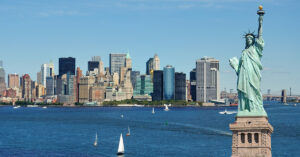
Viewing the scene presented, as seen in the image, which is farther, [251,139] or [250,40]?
[250,40]

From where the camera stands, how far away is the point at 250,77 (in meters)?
45.7

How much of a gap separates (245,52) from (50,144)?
93236 millimetres

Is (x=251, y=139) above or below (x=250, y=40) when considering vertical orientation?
below

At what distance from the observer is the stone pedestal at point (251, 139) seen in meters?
43.1

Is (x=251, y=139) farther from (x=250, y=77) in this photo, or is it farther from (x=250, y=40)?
(x=250, y=40)

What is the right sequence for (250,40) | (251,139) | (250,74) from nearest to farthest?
(251,139) → (250,74) → (250,40)

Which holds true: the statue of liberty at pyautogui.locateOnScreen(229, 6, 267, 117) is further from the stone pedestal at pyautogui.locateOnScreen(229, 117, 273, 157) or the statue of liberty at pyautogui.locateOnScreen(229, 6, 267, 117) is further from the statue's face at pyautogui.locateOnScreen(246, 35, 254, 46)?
the stone pedestal at pyautogui.locateOnScreen(229, 117, 273, 157)

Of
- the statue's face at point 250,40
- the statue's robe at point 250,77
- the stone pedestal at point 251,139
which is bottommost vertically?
the stone pedestal at point 251,139

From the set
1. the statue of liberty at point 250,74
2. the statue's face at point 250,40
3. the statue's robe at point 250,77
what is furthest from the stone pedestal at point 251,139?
the statue's face at point 250,40

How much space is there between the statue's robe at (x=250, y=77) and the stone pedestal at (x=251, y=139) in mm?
2045

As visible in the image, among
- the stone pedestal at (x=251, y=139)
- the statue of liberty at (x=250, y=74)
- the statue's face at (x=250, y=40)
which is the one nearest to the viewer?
the stone pedestal at (x=251, y=139)

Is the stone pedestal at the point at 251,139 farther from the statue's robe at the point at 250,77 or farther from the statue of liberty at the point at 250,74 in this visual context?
the statue's robe at the point at 250,77

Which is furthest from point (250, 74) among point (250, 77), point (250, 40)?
point (250, 40)

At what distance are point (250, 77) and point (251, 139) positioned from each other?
4604 millimetres
